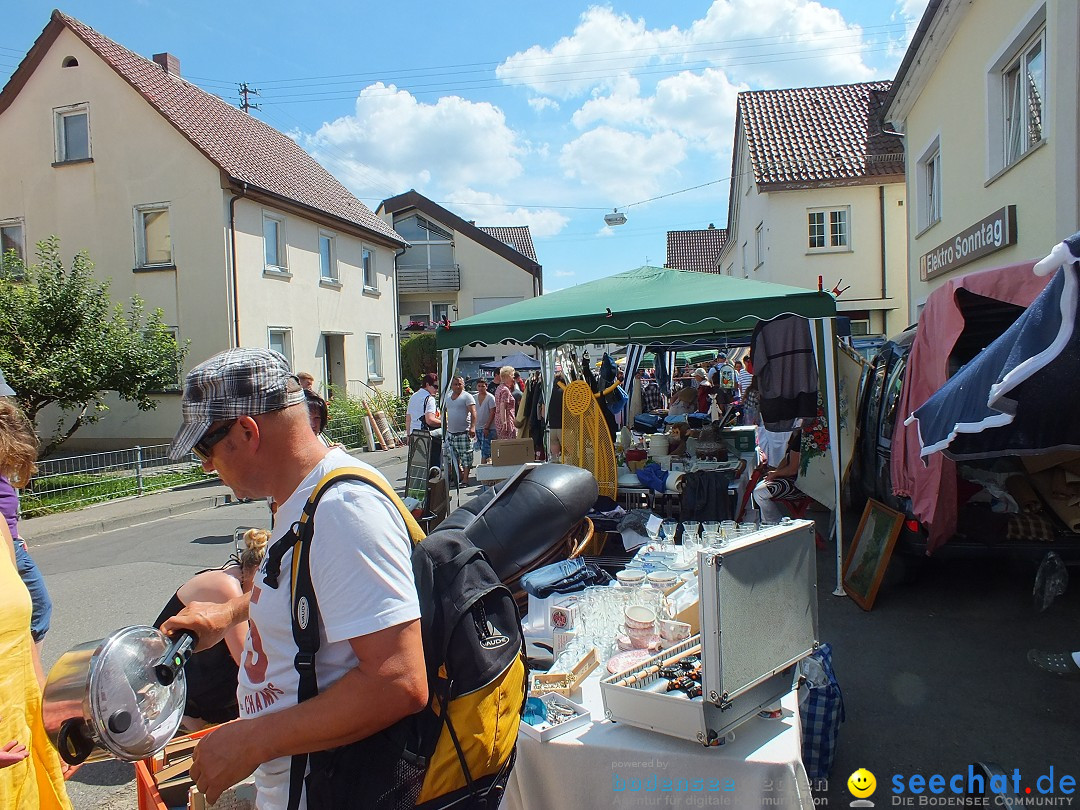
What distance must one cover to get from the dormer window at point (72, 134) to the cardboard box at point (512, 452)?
48.5ft

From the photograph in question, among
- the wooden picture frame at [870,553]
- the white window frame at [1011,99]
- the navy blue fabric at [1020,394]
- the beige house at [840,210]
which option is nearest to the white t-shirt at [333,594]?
the navy blue fabric at [1020,394]

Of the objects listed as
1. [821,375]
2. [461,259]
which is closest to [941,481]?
[821,375]

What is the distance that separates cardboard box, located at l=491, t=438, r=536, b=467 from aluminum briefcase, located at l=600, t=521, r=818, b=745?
6.48 meters

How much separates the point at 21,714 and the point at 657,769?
1.88 m

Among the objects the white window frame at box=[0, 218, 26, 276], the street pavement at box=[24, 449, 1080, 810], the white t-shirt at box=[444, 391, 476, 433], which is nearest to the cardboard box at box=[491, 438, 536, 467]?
the white t-shirt at box=[444, 391, 476, 433]

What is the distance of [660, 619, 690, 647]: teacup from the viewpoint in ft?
9.05

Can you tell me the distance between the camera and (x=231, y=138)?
18.9 metres

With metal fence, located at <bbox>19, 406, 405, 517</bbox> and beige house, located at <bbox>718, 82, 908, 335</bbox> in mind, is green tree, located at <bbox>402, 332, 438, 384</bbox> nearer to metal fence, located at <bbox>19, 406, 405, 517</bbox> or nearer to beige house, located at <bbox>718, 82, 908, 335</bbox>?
beige house, located at <bbox>718, 82, 908, 335</bbox>

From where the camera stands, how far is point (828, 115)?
2119cm

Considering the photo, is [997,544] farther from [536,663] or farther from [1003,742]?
[536,663]

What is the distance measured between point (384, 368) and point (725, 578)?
22.5m

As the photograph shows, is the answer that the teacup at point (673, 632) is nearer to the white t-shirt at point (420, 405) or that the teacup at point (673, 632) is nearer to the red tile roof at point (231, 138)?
the white t-shirt at point (420, 405)

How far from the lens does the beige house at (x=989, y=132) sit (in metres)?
6.85

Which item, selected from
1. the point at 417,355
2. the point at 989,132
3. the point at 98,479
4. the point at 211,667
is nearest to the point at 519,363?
the point at 417,355
